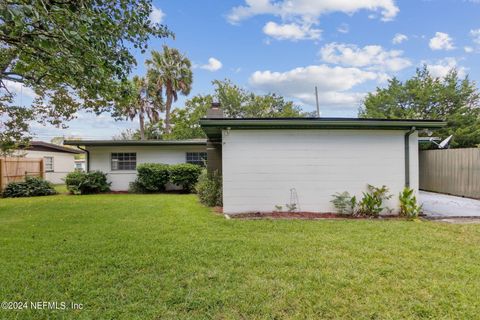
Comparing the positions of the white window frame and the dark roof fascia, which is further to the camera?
the white window frame

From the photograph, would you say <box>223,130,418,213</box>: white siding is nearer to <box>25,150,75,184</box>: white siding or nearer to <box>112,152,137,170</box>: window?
<box>112,152,137,170</box>: window

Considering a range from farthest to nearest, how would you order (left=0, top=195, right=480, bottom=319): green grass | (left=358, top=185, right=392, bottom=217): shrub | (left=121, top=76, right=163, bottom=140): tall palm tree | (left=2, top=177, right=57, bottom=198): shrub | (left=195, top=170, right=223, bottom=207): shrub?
(left=121, top=76, right=163, bottom=140): tall palm tree < (left=2, top=177, right=57, bottom=198): shrub < (left=195, top=170, right=223, bottom=207): shrub < (left=358, top=185, right=392, bottom=217): shrub < (left=0, top=195, right=480, bottom=319): green grass

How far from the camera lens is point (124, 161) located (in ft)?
47.8

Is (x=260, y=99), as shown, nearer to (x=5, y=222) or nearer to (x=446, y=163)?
(x=446, y=163)

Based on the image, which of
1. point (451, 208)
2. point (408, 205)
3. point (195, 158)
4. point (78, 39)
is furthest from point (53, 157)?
point (451, 208)

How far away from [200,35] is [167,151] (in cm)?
592

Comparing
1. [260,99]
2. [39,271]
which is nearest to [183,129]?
[260,99]

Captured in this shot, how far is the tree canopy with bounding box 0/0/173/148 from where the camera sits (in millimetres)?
3311

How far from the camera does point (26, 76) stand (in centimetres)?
757

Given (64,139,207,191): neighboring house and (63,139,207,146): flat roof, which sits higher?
(63,139,207,146): flat roof

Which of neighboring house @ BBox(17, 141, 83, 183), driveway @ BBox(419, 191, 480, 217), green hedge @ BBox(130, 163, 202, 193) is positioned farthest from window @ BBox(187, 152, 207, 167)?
neighboring house @ BBox(17, 141, 83, 183)

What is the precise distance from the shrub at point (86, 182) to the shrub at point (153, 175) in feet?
6.11

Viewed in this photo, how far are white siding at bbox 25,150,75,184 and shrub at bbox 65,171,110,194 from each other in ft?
27.0

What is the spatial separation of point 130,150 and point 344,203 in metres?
11.0
